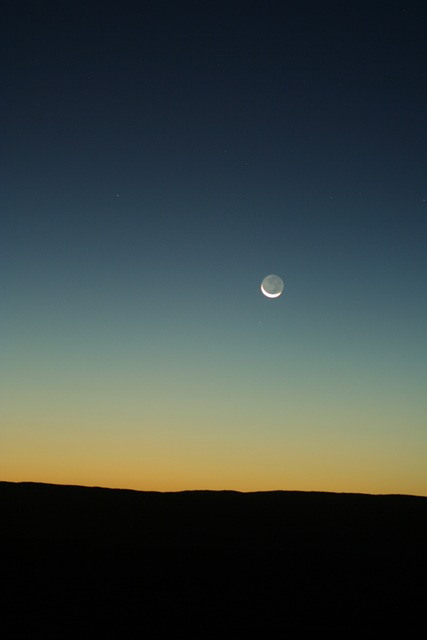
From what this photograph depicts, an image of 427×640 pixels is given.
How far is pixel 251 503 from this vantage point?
29.4 meters

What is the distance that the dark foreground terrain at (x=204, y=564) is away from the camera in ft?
48.5

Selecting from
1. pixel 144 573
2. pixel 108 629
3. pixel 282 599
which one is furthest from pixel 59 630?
pixel 282 599

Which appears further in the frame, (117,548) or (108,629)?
(117,548)

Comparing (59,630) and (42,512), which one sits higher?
(42,512)

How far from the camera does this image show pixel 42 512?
2552cm

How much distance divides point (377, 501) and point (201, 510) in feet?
30.9

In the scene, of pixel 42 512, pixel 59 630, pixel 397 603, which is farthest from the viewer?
pixel 42 512

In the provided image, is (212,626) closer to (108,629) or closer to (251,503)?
(108,629)

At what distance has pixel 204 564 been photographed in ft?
63.5

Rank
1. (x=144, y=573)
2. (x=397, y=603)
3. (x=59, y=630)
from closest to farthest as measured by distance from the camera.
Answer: (x=59, y=630)
(x=397, y=603)
(x=144, y=573)

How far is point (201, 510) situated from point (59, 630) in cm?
1396

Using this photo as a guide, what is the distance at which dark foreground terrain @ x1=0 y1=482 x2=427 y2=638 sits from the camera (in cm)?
1477

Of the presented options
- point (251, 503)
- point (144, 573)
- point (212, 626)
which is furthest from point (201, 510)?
point (212, 626)

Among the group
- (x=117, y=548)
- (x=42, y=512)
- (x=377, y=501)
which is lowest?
(x=117, y=548)
